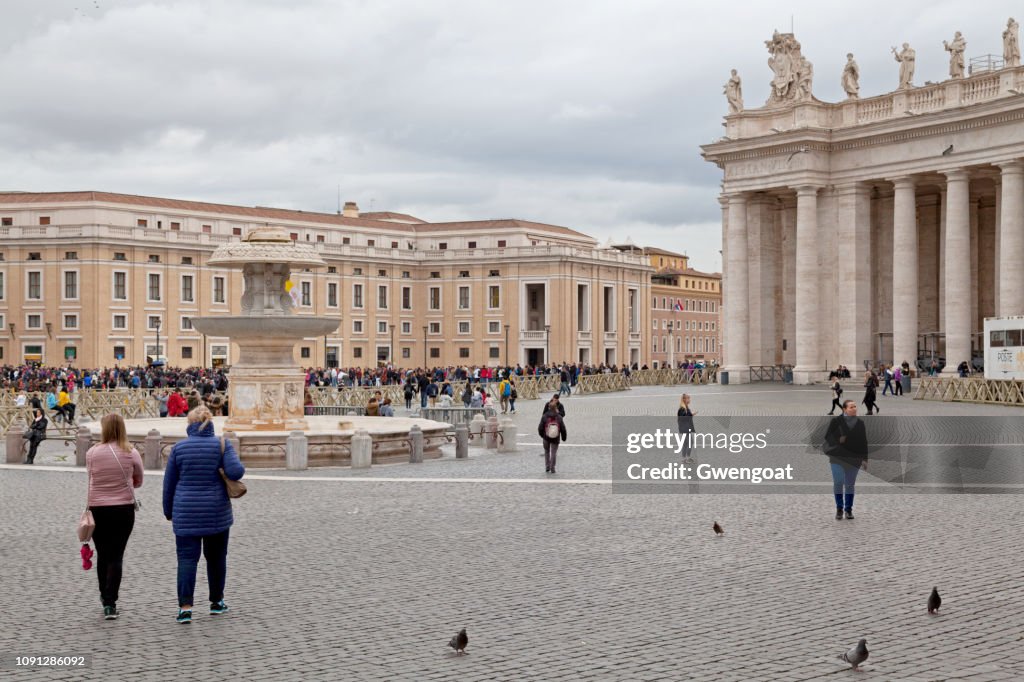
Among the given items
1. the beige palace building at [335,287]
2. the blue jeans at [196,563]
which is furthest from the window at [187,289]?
the blue jeans at [196,563]

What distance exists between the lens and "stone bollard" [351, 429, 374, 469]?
71.5ft

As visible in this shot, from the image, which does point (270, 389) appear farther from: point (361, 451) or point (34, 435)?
point (34, 435)

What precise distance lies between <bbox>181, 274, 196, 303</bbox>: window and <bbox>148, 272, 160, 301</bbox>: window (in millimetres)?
1908

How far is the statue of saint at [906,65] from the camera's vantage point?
52125 mm

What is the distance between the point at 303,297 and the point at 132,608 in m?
79.9

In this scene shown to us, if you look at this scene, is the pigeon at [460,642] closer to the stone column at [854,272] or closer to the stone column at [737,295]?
the stone column at [854,272]

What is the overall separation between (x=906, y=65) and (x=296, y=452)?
39.1m

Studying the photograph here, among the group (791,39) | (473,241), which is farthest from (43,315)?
(791,39)

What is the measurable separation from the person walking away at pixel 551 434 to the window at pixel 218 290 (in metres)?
67.8

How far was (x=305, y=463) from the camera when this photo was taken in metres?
21.5

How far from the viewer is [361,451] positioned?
21.8 m

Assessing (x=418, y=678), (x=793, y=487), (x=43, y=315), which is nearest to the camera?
(x=418, y=678)

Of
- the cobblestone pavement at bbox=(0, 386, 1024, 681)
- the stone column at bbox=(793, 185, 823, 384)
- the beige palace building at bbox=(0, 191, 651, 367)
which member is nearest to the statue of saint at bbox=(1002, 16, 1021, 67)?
the stone column at bbox=(793, 185, 823, 384)

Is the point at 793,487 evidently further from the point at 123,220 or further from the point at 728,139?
the point at 123,220
